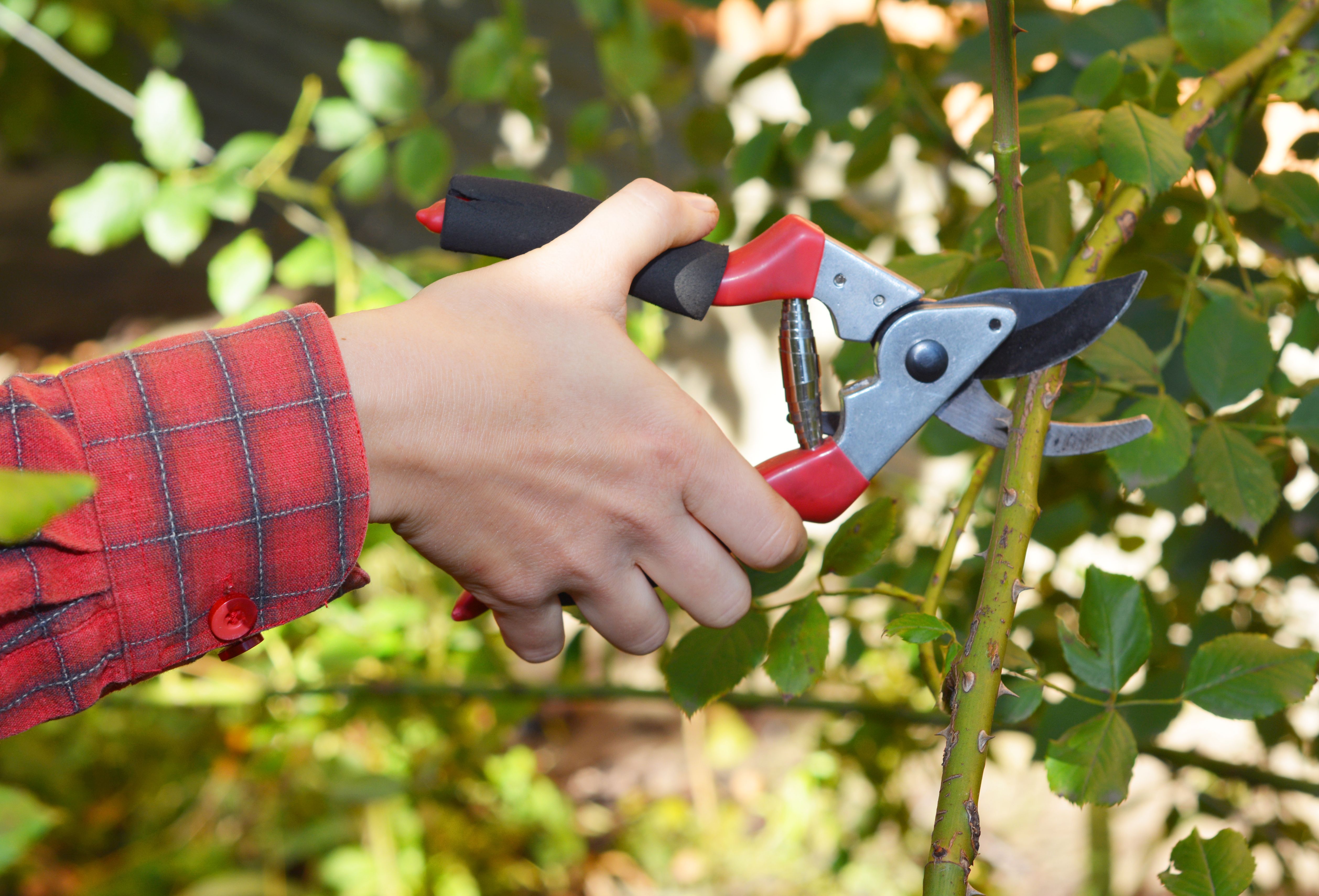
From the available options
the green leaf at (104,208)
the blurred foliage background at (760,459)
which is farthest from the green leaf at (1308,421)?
the green leaf at (104,208)

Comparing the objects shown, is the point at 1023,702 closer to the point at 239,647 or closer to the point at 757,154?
the point at 239,647

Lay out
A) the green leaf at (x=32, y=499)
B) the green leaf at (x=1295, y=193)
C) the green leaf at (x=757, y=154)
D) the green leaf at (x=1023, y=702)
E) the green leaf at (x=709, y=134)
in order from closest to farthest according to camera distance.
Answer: the green leaf at (x=32, y=499)
the green leaf at (x=1023, y=702)
the green leaf at (x=1295, y=193)
the green leaf at (x=757, y=154)
the green leaf at (x=709, y=134)

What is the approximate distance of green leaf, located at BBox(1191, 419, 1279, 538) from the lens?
63 cm

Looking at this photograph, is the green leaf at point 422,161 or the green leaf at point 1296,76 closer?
the green leaf at point 1296,76

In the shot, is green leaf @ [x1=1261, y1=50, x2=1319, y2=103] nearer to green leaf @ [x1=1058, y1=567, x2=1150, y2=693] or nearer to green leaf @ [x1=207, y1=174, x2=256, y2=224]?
green leaf @ [x1=1058, y1=567, x2=1150, y2=693]

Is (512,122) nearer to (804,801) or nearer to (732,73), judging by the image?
(732,73)

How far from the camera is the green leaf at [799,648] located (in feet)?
2.06

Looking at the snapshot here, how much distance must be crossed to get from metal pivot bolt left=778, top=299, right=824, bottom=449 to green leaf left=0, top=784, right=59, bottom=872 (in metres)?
0.72

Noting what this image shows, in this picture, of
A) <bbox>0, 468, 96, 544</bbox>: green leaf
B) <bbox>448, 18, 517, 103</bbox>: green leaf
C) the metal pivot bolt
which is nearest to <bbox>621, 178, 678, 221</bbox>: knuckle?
the metal pivot bolt

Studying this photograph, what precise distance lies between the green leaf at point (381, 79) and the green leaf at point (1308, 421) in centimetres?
93

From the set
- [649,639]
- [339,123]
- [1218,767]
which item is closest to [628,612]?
[649,639]

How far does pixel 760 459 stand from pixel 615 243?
1.98 metres

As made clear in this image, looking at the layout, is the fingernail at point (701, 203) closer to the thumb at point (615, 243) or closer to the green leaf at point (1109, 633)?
the thumb at point (615, 243)

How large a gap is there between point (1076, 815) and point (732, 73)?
180 centimetres
